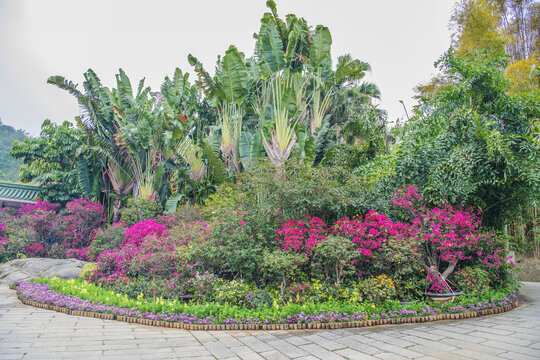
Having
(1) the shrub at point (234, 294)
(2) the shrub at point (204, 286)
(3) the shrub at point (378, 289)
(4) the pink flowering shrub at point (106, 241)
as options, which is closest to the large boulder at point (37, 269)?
(4) the pink flowering shrub at point (106, 241)

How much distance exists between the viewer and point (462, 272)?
5672 mm

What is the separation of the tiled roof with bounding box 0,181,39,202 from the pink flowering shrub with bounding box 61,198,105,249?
261 centimetres

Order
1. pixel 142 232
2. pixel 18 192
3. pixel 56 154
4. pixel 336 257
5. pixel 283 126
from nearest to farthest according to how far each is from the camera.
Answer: pixel 336 257
pixel 142 232
pixel 283 126
pixel 56 154
pixel 18 192

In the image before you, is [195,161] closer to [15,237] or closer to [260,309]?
[15,237]

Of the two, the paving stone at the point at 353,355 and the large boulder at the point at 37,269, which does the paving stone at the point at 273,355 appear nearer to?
the paving stone at the point at 353,355

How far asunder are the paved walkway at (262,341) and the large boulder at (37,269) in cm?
312

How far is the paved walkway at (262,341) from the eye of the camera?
3.16 meters

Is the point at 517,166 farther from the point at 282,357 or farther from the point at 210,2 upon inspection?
the point at 210,2

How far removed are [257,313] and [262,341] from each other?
643 mm

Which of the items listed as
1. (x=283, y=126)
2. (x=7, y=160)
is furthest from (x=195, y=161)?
(x=7, y=160)

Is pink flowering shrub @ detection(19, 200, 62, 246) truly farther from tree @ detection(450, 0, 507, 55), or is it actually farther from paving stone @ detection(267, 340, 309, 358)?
tree @ detection(450, 0, 507, 55)

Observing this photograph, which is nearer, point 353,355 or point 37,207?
point 353,355

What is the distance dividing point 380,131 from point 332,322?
7.20m

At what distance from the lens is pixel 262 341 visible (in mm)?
3662
